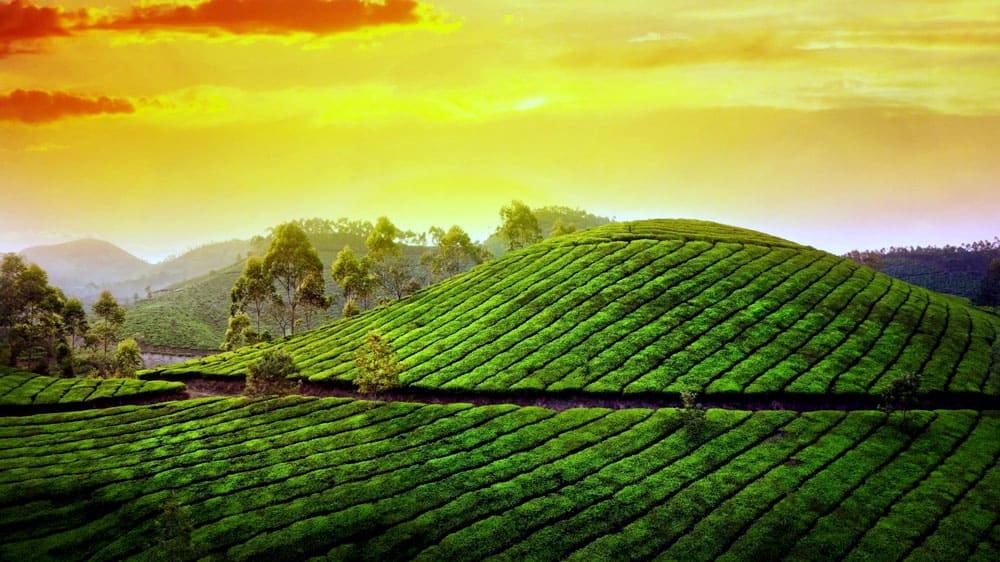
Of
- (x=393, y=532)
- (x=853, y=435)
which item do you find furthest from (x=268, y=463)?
(x=853, y=435)

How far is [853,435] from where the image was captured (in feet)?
177

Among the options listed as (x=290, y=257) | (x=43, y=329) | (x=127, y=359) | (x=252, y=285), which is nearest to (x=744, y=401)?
(x=290, y=257)

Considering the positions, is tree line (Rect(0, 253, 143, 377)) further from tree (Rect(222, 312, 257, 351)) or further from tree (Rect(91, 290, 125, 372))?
tree (Rect(222, 312, 257, 351))

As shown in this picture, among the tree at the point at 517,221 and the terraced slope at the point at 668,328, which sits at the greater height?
the tree at the point at 517,221

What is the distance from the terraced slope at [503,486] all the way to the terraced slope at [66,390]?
203 inches

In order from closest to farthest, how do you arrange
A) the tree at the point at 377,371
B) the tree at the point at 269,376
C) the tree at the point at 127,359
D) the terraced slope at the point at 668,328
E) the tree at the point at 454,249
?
the tree at the point at 377,371 → the tree at the point at 269,376 → the terraced slope at the point at 668,328 → the tree at the point at 127,359 → the tree at the point at 454,249

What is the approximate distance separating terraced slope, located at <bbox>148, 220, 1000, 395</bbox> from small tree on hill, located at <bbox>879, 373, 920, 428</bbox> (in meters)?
4.10

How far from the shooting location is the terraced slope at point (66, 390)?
218ft

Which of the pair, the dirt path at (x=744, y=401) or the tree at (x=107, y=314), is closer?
the dirt path at (x=744, y=401)

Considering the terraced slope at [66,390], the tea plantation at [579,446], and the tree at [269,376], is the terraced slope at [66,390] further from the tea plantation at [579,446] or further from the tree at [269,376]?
the tree at [269,376]

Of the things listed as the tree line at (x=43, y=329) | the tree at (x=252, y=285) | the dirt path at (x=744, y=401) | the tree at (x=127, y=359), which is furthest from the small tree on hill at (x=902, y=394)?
the tree at (x=252, y=285)

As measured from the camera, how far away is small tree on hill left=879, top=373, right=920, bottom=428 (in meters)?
55.6

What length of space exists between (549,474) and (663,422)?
12731 millimetres

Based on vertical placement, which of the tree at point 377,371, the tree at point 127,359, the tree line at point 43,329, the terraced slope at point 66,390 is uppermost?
the tree line at point 43,329
